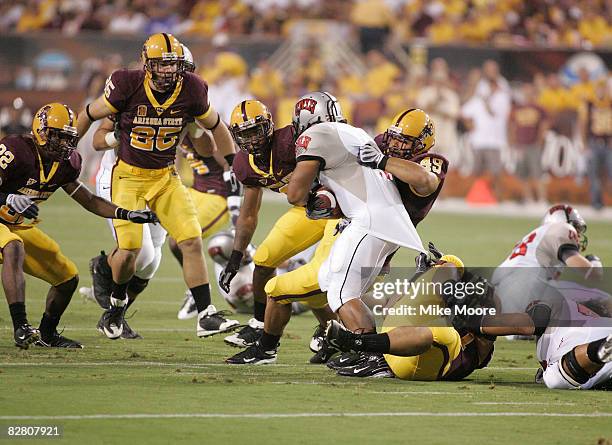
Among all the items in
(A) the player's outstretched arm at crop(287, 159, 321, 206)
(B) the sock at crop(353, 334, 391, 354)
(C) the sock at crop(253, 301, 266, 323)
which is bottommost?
(C) the sock at crop(253, 301, 266, 323)

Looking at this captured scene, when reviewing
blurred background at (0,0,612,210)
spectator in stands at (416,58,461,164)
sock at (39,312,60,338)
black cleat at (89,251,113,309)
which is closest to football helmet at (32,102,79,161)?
sock at (39,312,60,338)

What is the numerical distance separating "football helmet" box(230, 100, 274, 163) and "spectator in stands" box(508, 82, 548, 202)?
40.7ft

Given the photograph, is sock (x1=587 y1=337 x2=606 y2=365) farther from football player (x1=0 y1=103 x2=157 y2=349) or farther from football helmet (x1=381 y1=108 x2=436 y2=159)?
football player (x1=0 y1=103 x2=157 y2=349)

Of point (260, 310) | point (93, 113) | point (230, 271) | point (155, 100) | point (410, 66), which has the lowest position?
point (260, 310)

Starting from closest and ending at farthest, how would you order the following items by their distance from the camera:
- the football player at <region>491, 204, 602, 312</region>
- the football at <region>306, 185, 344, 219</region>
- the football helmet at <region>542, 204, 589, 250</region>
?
1. the football at <region>306, 185, 344, 219</region>
2. the football player at <region>491, 204, 602, 312</region>
3. the football helmet at <region>542, 204, 589, 250</region>

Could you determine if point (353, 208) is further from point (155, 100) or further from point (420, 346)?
point (155, 100)

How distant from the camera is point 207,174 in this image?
10.3m

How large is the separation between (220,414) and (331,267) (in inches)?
54.1

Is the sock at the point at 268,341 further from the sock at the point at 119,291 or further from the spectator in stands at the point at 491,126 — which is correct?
the spectator in stands at the point at 491,126

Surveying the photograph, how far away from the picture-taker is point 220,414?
557 centimetres

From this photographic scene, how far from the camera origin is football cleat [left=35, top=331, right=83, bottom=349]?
757 centimetres

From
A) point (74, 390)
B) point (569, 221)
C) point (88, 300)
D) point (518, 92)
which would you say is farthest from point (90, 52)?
A: point (74, 390)

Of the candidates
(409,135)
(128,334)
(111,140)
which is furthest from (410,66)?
(409,135)

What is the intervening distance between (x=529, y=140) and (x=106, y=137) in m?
12.1
